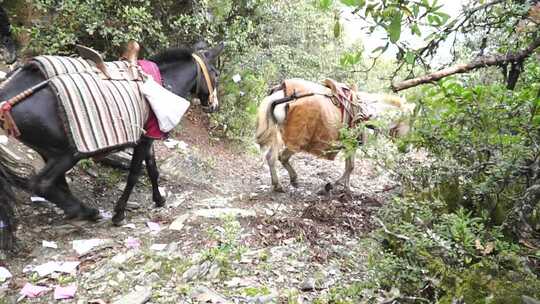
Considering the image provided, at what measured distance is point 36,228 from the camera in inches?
160

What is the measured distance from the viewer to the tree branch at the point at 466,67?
5.42ft

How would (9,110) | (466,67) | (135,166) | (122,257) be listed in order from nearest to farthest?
(466,67) < (9,110) < (122,257) < (135,166)

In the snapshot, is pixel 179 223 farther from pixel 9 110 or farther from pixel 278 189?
pixel 278 189

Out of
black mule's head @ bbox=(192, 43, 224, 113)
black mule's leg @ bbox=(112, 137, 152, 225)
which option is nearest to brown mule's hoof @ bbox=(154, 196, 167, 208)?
black mule's leg @ bbox=(112, 137, 152, 225)

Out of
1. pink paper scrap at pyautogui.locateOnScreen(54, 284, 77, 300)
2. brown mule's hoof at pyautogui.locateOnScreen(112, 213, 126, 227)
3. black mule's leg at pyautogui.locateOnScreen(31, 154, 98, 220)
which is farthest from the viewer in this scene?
brown mule's hoof at pyautogui.locateOnScreen(112, 213, 126, 227)

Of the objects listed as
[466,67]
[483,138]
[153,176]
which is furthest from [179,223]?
[466,67]

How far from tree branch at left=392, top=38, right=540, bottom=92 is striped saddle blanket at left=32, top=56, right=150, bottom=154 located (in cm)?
281

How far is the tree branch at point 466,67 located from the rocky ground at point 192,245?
168 centimetres

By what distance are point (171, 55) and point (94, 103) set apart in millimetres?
1434

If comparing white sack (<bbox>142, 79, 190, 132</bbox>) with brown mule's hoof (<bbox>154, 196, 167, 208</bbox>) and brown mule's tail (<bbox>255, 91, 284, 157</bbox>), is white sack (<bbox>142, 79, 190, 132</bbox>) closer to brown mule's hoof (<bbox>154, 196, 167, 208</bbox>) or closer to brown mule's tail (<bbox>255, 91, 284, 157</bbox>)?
brown mule's hoof (<bbox>154, 196, 167, 208</bbox>)

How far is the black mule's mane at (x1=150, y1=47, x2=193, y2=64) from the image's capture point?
16.1ft

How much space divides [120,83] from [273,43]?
5.93 m

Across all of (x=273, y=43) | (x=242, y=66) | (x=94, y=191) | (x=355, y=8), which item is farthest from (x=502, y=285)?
(x=273, y=43)

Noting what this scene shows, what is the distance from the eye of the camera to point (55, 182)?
3900 mm
